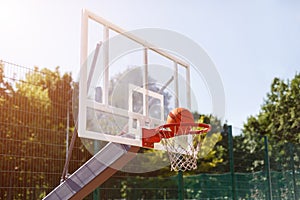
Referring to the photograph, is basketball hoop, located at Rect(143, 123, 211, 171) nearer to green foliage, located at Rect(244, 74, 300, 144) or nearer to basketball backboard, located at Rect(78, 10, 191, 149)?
basketball backboard, located at Rect(78, 10, 191, 149)

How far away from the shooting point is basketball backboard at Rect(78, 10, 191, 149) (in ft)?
13.1

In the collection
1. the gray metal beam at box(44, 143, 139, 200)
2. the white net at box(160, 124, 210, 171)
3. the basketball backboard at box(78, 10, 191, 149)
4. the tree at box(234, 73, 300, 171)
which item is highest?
the tree at box(234, 73, 300, 171)

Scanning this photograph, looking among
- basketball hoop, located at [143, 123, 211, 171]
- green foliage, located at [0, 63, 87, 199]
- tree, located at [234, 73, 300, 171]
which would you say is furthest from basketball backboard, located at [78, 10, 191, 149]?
tree, located at [234, 73, 300, 171]

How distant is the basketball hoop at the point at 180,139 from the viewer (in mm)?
4180

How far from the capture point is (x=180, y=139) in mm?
4484

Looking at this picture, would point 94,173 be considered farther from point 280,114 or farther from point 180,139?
point 280,114

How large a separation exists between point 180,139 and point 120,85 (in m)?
0.85

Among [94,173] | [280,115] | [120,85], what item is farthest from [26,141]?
[280,115]

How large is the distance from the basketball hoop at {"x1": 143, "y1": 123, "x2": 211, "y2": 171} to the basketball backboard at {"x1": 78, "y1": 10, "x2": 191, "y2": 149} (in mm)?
147

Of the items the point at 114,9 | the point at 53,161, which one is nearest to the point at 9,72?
the point at 53,161

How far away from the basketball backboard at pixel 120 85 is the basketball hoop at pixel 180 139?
147 millimetres

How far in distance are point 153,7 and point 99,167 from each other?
314cm

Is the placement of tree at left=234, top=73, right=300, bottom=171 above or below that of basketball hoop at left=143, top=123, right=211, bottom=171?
above

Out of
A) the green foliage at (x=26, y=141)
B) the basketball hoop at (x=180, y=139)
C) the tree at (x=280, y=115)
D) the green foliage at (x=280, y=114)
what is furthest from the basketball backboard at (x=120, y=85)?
the green foliage at (x=280, y=114)
